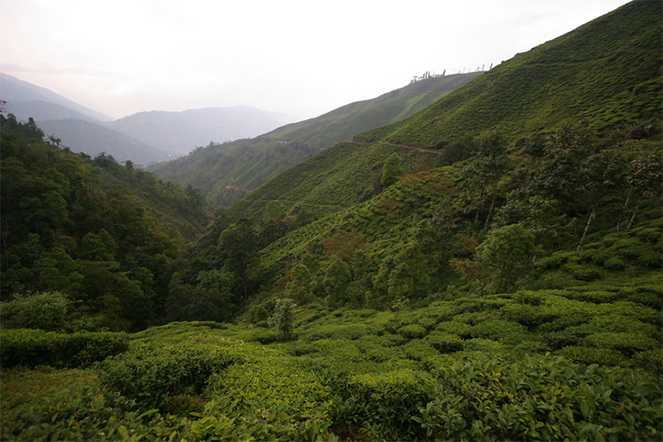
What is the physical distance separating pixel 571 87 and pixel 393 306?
5729 cm

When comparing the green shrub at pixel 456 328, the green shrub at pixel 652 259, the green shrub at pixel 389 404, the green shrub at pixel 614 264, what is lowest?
the green shrub at pixel 456 328

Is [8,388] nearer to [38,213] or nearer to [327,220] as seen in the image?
[327,220]

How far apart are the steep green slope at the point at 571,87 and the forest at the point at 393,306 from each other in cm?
59

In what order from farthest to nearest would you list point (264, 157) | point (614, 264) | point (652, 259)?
point (264, 157), point (614, 264), point (652, 259)

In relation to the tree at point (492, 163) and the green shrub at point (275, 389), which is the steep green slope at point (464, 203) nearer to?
the tree at point (492, 163)

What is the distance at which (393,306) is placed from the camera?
1619 centimetres

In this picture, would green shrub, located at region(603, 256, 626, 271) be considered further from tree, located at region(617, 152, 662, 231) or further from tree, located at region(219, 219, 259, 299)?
tree, located at region(219, 219, 259, 299)

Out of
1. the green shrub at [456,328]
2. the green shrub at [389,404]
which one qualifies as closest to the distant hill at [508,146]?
the green shrub at [456,328]

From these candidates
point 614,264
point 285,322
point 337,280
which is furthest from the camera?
point 337,280

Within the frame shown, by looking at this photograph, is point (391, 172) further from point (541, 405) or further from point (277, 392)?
point (541, 405)

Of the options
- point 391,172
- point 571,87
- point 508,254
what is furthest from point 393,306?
point 571,87

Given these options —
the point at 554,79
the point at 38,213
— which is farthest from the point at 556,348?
the point at 554,79

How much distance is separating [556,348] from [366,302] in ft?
39.0

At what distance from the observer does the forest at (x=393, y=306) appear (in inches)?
168
